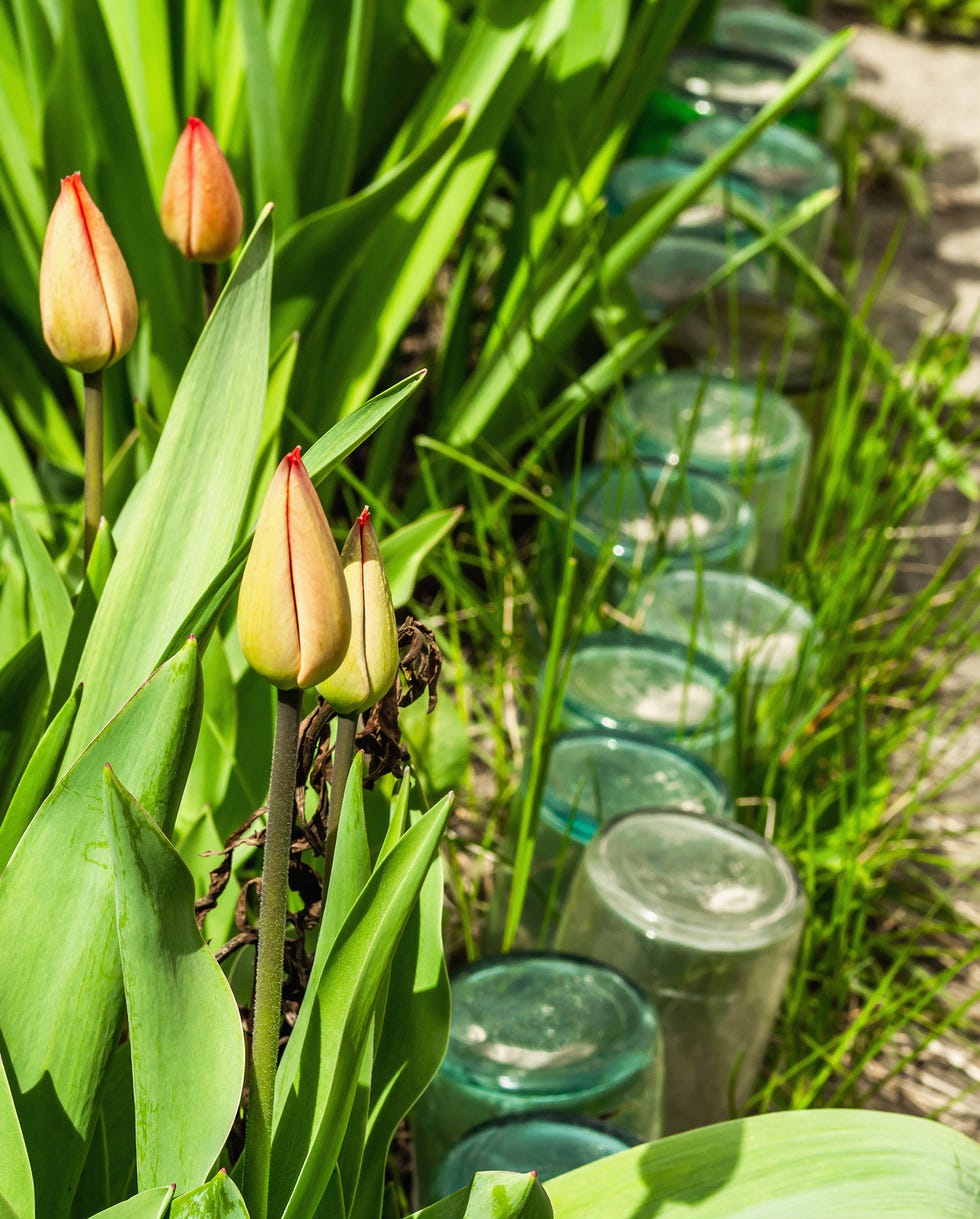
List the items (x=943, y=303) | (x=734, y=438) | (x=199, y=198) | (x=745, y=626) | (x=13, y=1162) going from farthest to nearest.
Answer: (x=943, y=303) < (x=734, y=438) < (x=745, y=626) < (x=199, y=198) < (x=13, y=1162)

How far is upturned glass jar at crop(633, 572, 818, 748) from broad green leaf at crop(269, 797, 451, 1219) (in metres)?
0.68

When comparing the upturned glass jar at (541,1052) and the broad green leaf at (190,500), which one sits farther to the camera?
the upturned glass jar at (541,1052)

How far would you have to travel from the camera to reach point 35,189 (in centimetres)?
123

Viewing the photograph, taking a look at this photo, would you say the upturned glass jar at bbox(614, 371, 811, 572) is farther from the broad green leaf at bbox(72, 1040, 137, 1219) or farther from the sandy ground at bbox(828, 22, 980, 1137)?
the broad green leaf at bbox(72, 1040, 137, 1219)

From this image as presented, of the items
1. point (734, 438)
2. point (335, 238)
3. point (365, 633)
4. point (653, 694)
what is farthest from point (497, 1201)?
point (734, 438)

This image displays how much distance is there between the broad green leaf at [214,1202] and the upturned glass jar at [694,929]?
1.47 feet

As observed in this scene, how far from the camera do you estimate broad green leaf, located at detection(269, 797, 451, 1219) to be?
1.51 ft

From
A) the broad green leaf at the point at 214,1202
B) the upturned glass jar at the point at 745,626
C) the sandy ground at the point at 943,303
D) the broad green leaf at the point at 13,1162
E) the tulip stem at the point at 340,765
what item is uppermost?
the tulip stem at the point at 340,765

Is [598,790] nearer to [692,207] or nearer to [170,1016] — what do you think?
[170,1016]

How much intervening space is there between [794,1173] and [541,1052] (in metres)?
0.27

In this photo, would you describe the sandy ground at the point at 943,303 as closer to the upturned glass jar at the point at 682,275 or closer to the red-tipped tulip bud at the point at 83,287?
the upturned glass jar at the point at 682,275

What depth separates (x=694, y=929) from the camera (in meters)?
0.88

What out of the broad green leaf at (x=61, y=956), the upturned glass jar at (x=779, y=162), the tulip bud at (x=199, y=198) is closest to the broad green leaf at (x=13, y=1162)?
the broad green leaf at (x=61, y=956)

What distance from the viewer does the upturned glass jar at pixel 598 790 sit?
99 centimetres
